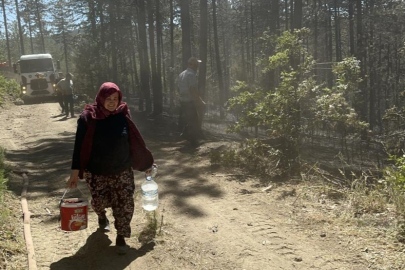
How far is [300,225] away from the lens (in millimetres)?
5090

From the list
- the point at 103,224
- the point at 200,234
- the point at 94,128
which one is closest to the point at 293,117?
the point at 200,234

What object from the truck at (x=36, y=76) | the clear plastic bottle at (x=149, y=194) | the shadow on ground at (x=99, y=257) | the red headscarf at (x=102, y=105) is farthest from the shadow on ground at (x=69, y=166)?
the truck at (x=36, y=76)

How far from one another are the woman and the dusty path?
0.44m

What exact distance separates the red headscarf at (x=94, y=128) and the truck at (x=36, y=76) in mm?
24267

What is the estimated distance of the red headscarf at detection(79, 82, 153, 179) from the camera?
162 inches

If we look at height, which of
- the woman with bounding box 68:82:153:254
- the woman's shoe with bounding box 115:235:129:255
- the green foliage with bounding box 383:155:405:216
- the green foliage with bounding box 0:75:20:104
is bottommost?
the woman's shoe with bounding box 115:235:129:255

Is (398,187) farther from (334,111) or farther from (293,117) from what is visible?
(293,117)

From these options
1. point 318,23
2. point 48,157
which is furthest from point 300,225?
point 318,23

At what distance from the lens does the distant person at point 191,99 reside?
988 centimetres

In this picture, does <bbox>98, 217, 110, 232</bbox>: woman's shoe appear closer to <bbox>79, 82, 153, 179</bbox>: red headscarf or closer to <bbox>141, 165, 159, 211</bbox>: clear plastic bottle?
<bbox>141, 165, 159, 211</bbox>: clear plastic bottle

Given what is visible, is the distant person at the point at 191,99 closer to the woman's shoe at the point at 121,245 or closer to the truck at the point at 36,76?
the woman's shoe at the point at 121,245

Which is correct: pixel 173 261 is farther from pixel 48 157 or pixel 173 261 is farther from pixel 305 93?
pixel 48 157

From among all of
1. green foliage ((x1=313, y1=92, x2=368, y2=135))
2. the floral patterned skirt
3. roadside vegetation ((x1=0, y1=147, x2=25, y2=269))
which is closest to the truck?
green foliage ((x1=313, y1=92, x2=368, y2=135))

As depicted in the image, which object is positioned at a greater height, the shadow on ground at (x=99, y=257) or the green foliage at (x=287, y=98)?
the green foliage at (x=287, y=98)
